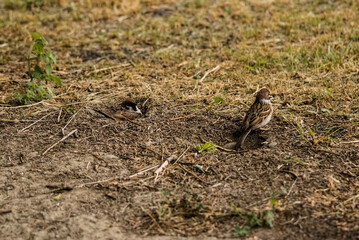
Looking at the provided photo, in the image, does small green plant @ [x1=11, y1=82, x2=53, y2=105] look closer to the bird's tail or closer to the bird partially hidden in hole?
the bird partially hidden in hole

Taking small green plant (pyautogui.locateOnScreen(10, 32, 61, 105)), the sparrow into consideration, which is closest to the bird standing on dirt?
small green plant (pyautogui.locateOnScreen(10, 32, 61, 105))

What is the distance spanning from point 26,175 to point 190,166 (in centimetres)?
164

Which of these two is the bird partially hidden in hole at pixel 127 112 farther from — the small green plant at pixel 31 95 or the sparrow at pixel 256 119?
the sparrow at pixel 256 119

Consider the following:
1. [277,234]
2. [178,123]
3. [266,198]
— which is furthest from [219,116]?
[277,234]

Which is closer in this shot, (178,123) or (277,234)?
(277,234)

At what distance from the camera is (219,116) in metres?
5.98

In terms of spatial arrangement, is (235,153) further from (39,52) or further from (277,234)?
(39,52)

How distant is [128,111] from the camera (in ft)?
20.1

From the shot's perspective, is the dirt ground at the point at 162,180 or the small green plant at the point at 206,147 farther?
the small green plant at the point at 206,147

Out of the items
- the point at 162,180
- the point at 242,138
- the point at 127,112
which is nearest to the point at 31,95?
the point at 127,112

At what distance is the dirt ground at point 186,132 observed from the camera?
4.27 m

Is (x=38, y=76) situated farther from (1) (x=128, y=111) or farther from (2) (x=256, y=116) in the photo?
(2) (x=256, y=116)

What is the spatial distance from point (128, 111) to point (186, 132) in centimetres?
89

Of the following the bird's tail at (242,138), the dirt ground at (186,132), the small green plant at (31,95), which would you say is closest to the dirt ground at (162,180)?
the dirt ground at (186,132)
